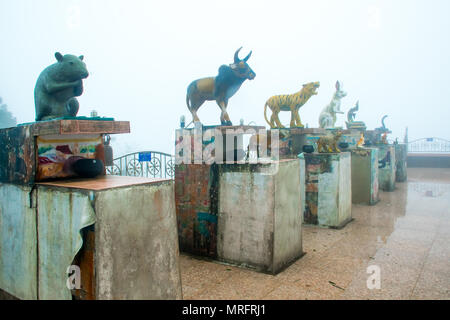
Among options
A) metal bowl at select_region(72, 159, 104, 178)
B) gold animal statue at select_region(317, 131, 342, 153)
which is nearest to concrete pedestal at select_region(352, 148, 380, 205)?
gold animal statue at select_region(317, 131, 342, 153)

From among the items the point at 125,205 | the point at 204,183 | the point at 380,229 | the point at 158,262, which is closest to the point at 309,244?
the point at 380,229

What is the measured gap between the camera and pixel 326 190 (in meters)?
5.83

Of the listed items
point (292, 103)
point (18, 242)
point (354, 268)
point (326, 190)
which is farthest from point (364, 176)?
point (18, 242)

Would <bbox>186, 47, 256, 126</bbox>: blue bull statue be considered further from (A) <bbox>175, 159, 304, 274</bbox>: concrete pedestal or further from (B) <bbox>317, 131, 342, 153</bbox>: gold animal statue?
(B) <bbox>317, 131, 342, 153</bbox>: gold animal statue

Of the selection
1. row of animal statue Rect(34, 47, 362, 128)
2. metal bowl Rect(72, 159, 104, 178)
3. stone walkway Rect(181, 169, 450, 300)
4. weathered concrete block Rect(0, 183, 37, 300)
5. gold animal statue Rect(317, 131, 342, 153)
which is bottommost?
stone walkway Rect(181, 169, 450, 300)

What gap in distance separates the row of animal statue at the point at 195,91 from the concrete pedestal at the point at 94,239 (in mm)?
795

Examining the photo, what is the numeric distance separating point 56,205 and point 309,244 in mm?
3588

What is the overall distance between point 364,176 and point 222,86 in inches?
192

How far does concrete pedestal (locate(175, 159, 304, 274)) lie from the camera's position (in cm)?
381

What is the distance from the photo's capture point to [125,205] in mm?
2430

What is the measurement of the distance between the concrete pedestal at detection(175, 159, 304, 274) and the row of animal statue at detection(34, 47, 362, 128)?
0.82 metres

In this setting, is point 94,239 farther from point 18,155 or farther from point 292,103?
point 292,103

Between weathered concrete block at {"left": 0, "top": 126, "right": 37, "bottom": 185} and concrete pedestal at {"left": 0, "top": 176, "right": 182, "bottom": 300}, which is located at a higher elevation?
weathered concrete block at {"left": 0, "top": 126, "right": 37, "bottom": 185}
